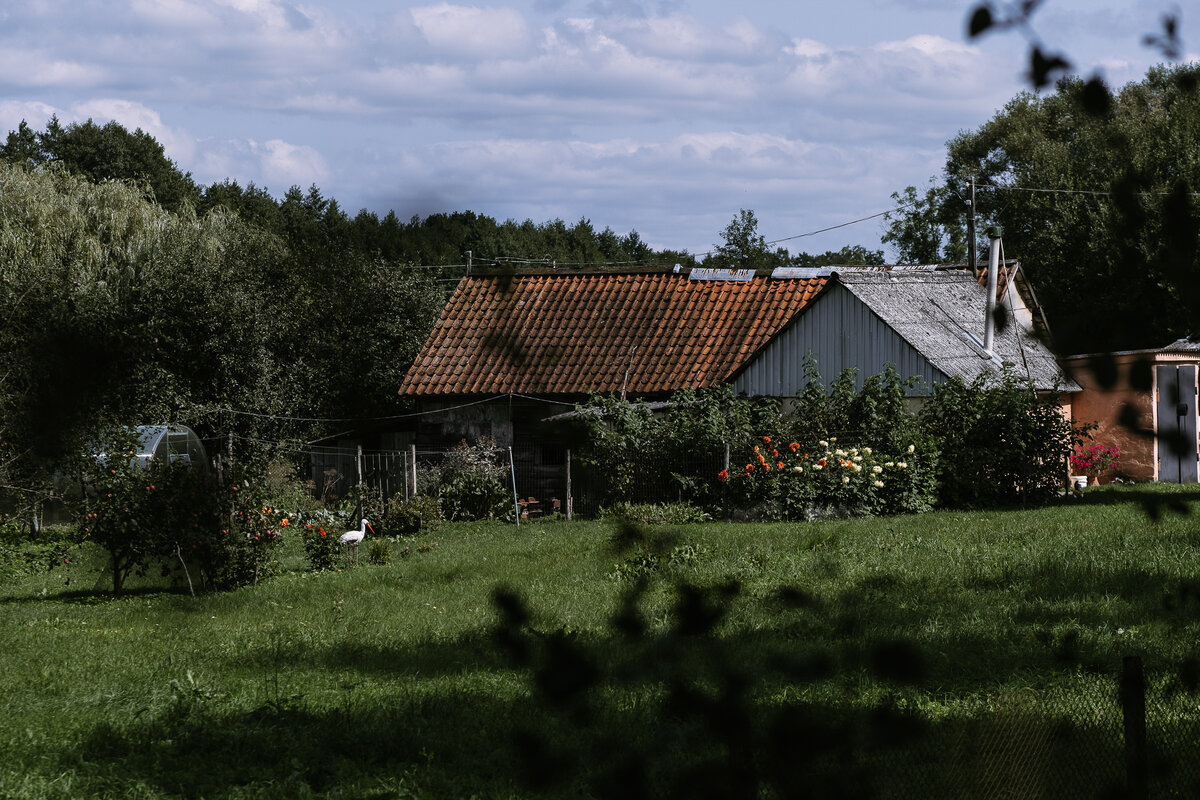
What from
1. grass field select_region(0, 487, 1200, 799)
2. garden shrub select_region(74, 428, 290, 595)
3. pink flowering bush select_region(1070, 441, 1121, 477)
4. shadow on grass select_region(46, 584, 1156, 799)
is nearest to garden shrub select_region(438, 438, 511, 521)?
grass field select_region(0, 487, 1200, 799)

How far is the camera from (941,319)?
21.6 metres

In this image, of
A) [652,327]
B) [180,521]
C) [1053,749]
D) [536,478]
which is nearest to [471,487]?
[536,478]

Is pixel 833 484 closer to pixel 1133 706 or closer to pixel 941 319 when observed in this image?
pixel 941 319

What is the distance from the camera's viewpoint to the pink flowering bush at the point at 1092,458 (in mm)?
18188

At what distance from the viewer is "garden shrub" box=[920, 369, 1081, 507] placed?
1734 centimetres

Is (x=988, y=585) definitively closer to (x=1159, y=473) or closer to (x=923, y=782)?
(x=923, y=782)

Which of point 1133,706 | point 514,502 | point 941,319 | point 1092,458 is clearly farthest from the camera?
point 941,319

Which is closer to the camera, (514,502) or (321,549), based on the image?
(321,549)

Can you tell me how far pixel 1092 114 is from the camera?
1.63m

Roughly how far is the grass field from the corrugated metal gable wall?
5.16 metres

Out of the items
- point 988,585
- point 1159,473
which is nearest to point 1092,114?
point 988,585

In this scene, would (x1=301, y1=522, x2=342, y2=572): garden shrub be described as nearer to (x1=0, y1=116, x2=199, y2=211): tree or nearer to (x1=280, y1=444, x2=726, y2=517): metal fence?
(x1=280, y1=444, x2=726, y2=517): metal fence

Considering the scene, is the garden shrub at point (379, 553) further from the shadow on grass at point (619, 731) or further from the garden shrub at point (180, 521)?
the shadow on grass at point (619, 731)

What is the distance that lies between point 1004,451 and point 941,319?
16.3 ft
